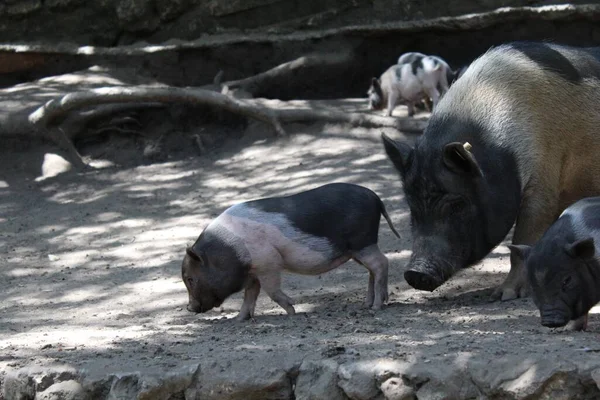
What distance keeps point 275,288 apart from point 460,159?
133 centimetres

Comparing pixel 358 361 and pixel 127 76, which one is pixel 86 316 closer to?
pixel 358 361

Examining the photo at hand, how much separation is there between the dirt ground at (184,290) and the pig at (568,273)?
11cm

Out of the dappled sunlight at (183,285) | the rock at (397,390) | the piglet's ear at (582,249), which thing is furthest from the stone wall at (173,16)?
the rock at (397,390)

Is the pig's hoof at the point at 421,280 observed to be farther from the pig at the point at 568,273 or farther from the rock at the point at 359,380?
the rock at the point at 359,380

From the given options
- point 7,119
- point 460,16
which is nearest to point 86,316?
point 7,119

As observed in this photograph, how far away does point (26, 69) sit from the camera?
12.6 metres

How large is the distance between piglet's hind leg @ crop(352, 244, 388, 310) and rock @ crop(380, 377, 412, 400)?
169 centimetres

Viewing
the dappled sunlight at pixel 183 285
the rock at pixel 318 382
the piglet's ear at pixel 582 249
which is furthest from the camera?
the dappled sunlight at pixel 183 285

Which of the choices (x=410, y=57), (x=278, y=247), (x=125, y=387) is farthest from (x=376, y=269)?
(x=410, y=57)

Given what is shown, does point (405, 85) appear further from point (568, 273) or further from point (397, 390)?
point (397, 390)

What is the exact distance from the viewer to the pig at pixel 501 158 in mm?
6367

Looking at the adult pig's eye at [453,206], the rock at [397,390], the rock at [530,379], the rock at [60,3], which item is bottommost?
the rock at [397,390]

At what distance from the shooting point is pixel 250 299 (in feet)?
21.9

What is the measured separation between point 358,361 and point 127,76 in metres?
7.74
